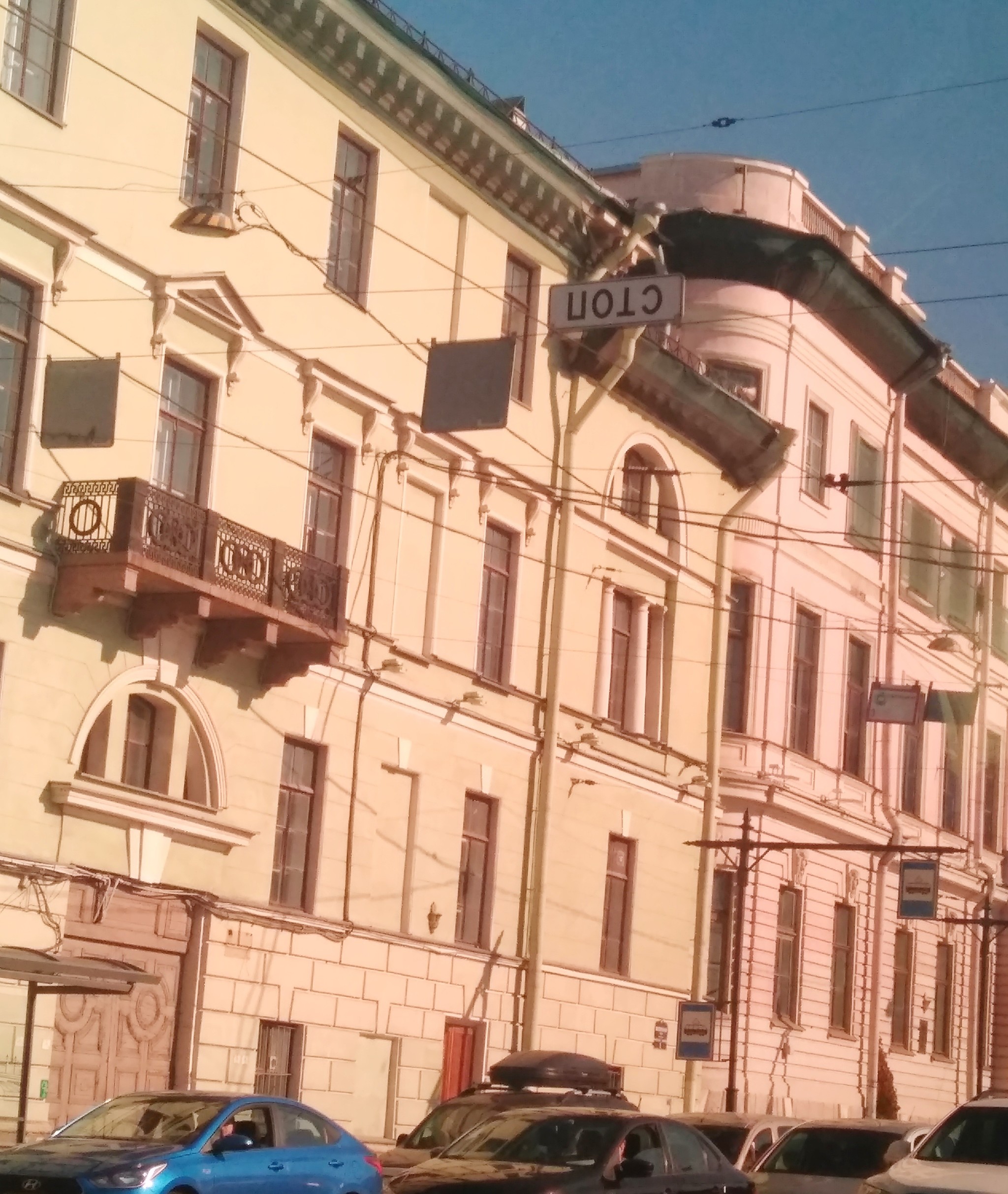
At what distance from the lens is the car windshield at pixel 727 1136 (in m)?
23.0

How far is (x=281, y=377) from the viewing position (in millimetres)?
27828

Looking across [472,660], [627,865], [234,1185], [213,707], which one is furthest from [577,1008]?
[234,1185]

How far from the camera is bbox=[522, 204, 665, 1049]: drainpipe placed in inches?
1268

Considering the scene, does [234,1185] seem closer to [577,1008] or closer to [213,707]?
[213,707]

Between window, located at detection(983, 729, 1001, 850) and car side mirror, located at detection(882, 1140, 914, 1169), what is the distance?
3447cm

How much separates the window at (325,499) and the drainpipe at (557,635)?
5.40 meters

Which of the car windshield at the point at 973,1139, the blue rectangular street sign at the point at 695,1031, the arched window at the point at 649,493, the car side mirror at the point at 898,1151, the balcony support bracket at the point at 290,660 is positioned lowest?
the car side mirror at the point at 898,1151

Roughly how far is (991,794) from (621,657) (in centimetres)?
1933

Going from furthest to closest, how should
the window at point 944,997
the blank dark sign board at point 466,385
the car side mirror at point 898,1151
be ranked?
the window at point 944,997 → the blank dark sign board at point 466,385 → the car side mirror at point 898,1151

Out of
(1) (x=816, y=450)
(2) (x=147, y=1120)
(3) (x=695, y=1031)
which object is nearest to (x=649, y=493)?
(1) (x=816, y=450)

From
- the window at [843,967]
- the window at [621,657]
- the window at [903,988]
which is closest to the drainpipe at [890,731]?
the window at [843,967]

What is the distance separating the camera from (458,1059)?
31.1m

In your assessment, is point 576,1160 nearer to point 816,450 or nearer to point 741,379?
point 741,379

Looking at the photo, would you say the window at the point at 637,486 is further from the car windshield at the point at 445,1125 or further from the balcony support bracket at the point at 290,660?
the car windshield at the point at 445,1125
